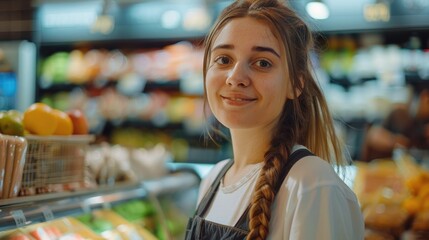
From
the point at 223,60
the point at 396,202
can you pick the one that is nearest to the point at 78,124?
the point at 223,60

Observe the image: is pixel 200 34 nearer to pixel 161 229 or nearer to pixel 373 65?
pixel 373 65

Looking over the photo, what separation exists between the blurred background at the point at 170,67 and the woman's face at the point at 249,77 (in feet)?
8.47

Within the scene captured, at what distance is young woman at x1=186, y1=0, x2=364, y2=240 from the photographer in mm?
1322

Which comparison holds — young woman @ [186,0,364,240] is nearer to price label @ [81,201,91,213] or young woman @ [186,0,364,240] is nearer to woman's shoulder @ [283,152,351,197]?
woman's shoulder @ [283,152,351,197]

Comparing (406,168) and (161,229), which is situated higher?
(406,168)

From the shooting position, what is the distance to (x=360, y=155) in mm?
4777

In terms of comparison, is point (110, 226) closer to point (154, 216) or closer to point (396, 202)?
point (154, 216)

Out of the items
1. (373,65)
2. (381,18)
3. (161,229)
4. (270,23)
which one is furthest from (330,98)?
(270,23)

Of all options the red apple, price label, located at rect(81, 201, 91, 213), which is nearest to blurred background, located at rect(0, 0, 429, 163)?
the red apple

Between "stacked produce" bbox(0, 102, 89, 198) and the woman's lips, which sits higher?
the woman's lips

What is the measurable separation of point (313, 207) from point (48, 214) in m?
1.05

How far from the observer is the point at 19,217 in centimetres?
175

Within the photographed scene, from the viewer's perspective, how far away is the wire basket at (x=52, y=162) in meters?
2.03

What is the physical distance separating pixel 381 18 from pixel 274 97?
3455mm
